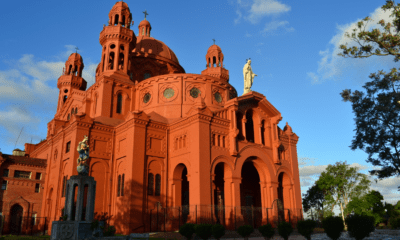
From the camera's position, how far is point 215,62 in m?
44.3

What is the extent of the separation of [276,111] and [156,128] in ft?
39.0

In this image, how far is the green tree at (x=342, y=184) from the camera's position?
142ft

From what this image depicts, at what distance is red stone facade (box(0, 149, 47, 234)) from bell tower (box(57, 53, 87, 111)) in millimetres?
11651

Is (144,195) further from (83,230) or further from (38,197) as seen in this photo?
(38,197)

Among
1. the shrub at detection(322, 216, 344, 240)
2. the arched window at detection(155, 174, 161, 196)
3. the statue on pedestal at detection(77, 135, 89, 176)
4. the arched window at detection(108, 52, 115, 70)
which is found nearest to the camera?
the shrub at detection(322, 216, 344, 240)

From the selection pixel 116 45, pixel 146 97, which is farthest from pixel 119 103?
pixel 116 45

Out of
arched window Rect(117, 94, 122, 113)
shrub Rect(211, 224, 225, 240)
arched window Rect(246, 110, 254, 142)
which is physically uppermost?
arched window Rect(117, 94, 122, 113)

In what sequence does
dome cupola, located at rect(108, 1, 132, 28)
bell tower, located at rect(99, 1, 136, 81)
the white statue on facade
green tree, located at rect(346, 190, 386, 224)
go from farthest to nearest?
green tree, located at rect(346, 190, 386, 224) < dome cupola, located at rect(108, 1, 132, 28) < bell tower, located at rect(99, 1, 136, 81) < the white statue on facade

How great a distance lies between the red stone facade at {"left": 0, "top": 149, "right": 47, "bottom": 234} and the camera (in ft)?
106

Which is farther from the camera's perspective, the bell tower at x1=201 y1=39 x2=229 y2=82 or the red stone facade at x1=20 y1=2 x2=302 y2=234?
the bell tower at x1=201 y1=39 x2=229 y2=82

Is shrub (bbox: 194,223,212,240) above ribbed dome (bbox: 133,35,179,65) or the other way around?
the other way around

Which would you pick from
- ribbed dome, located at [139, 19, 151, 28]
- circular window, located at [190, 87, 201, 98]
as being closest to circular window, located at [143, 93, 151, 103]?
circular window, located at [190, 87, 201, 98]

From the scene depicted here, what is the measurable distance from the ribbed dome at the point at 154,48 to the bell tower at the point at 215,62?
4.39 metres

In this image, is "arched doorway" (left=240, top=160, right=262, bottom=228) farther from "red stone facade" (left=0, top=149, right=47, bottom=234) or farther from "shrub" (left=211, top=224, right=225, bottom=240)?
"red stone facade" (left=0, top=149, right=47, bottom=234)
